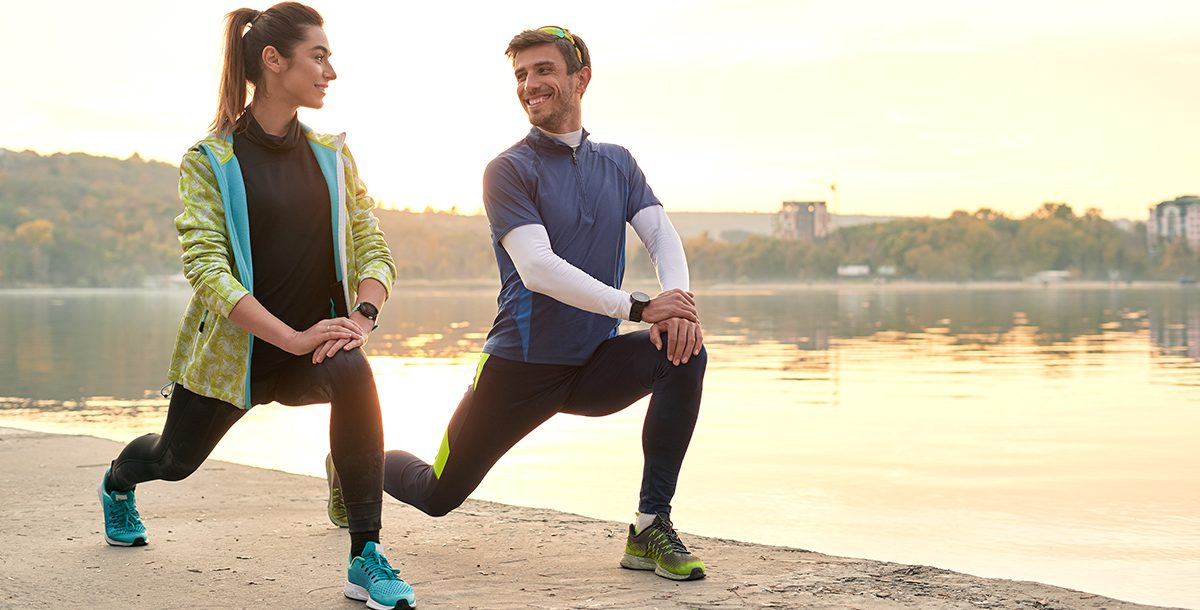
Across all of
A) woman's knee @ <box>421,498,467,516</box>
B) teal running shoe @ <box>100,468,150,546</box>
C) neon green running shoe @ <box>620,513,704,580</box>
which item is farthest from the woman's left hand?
teal running shoe @ <box>100,468,150,546</box>

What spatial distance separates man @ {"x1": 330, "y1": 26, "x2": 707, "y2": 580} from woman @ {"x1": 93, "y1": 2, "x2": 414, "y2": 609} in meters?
0.47

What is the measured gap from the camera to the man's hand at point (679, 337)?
13.6 feet

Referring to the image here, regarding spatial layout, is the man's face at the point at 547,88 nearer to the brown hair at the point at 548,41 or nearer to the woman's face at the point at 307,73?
the brown hair at the point at 548,41

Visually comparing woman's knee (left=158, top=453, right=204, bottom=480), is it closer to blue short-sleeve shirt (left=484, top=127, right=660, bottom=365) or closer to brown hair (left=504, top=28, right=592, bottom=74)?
blue short-sleeve shirt (left=484, top=127, right=660, bottom=365)

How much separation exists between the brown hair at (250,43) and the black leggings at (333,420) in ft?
2.63

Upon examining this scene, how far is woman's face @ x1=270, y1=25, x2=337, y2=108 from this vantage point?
156 inches

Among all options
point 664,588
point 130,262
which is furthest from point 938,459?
point 130,262

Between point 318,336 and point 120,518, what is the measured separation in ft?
4.48

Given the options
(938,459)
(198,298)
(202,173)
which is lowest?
(938,459)

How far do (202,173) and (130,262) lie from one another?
14638cm

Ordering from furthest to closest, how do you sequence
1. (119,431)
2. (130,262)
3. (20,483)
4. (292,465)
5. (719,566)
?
(130,262) → (119,431) → (292,465) → (20,483) → (719,566)

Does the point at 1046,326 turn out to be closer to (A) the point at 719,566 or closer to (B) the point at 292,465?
(B) the point at 292,465

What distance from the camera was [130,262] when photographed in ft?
465

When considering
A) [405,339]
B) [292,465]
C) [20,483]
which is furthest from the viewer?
[405,339]
